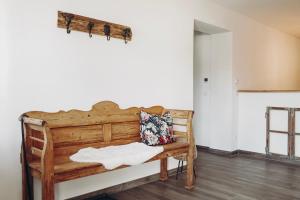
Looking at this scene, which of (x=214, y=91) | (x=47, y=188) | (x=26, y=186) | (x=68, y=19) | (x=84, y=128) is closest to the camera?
(x=47, y=188)

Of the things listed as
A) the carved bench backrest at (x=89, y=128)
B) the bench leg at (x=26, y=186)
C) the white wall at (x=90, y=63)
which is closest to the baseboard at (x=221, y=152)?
the white wall at (x=90, y=63)

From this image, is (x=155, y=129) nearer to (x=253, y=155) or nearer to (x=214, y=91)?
(x=214, y=91)

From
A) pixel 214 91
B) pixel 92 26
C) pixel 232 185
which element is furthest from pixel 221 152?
pixel 92 26

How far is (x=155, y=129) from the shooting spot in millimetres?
2828

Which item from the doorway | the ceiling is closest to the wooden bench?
the doorway

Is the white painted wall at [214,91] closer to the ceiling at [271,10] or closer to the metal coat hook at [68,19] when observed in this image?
the ceiling at [271,10]

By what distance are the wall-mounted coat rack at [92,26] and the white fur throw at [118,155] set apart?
109 centimetres

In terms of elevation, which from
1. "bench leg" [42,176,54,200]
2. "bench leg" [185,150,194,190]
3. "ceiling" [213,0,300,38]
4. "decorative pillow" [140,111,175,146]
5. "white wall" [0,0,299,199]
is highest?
"ceiling" [213,0,300,38]

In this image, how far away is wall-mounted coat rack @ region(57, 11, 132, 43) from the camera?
2.44 meters

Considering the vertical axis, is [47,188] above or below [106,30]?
below

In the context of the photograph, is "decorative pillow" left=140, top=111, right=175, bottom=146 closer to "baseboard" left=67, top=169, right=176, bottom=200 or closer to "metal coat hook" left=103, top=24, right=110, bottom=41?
"baseboard" left=67, top=169, right=176, bottom=200

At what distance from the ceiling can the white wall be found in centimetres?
48

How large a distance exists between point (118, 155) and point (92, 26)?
1.23 m

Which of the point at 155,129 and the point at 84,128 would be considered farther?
the point at 155,129
